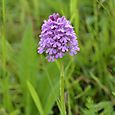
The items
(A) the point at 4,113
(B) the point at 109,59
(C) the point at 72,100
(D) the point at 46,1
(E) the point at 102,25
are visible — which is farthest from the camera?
(D) the point at 46,1

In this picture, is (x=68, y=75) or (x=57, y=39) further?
(x=68, y=75)

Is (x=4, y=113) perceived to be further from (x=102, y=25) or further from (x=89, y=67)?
(x=102, y=25)

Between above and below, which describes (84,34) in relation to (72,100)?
above

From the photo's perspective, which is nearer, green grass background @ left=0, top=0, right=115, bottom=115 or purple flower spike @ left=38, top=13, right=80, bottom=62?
purple flower spike @ left=38, top=13, right=80, bottom=62

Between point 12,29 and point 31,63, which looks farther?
point 12,29

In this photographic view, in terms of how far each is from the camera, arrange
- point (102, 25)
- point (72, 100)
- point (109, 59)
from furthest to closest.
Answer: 1. point (102, 25)
2. point (109, 59)
3. point (72, 100)

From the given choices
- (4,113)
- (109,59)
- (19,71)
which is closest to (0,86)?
(19,71)

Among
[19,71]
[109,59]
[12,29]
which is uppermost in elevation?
[12,29]

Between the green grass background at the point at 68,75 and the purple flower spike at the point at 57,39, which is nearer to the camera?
the purple flower spike at the point at 57,39
